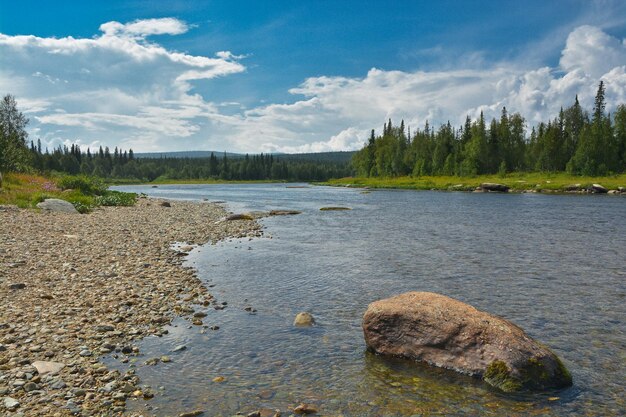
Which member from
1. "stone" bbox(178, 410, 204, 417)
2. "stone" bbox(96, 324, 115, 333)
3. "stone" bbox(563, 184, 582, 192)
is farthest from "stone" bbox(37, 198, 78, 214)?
"stone" bbox(563, 184, 582, 192)

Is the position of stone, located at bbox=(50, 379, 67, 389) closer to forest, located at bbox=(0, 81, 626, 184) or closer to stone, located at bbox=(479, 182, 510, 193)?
forest, located at bbox=(0, 81, 626, 184)

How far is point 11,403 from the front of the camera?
22.3 feet

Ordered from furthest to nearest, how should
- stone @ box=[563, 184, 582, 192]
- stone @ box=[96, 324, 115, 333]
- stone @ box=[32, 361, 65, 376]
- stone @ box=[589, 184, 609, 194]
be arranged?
stone @ box=[563, 184, 582, 192] < stone @ box=[589, 184, 609, 194] < stone @ box=[96, 324, 115, 333] < stone @ box=[32, 361, 65, 376]

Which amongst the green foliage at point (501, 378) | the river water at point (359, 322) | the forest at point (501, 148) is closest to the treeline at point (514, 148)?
the forest at point (501, 148)

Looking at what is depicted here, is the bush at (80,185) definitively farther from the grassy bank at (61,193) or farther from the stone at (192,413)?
the stone at (192,413)

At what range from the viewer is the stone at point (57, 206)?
33.4 m

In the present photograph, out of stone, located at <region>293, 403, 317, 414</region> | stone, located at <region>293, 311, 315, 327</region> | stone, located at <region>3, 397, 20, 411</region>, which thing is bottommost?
stone, located at <region>293, 403, 317, 414</region>

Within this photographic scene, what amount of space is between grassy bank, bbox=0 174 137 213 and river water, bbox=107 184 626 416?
20641 mm

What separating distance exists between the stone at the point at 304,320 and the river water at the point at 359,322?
1.15ft

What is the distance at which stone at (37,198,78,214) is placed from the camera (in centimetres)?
3336

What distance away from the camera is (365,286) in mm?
15617

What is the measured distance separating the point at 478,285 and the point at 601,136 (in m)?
103

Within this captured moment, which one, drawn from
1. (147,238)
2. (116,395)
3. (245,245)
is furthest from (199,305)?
(147,238)

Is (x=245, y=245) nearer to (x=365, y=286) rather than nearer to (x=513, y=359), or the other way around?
(x=365, y=286)
